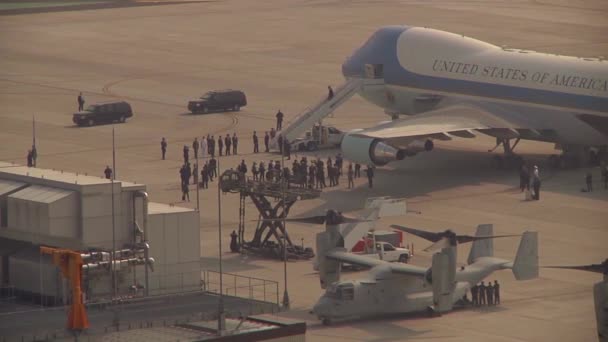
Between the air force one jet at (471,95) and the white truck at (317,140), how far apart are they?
3874 mm

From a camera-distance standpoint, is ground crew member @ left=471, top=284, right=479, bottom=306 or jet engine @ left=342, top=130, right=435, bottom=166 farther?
jet engine @ left=342, top=130, right=435, bottom=166

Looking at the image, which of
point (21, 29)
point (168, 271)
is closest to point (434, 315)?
point (168, 271)

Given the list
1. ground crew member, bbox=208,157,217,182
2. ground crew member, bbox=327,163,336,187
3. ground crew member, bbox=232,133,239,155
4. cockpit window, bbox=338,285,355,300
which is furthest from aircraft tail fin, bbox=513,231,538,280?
ground crew member, bbox=232,133,239,155

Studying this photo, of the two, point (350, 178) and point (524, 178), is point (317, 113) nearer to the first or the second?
point (350, 178)

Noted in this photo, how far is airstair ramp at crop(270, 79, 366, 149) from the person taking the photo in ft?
427

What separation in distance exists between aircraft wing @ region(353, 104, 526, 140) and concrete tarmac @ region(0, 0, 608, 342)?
2743mm

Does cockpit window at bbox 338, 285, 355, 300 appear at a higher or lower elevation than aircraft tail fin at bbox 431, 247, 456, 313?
lower

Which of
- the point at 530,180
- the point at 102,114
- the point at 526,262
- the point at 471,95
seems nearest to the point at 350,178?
the point at 530,180

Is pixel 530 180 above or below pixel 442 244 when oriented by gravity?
below

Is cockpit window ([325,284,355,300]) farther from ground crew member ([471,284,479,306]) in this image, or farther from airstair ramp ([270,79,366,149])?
airstair ramp ([270,79,366,149])

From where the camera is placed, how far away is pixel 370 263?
287ft

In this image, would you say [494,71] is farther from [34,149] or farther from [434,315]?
[434,315]

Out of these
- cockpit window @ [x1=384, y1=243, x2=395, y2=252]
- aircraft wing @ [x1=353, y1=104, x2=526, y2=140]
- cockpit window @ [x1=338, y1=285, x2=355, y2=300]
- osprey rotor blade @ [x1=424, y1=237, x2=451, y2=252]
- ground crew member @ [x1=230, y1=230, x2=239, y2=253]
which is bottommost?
ground crew member @ [x1=230, y1=230, x2=239, y2=253]

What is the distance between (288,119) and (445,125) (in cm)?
2391
